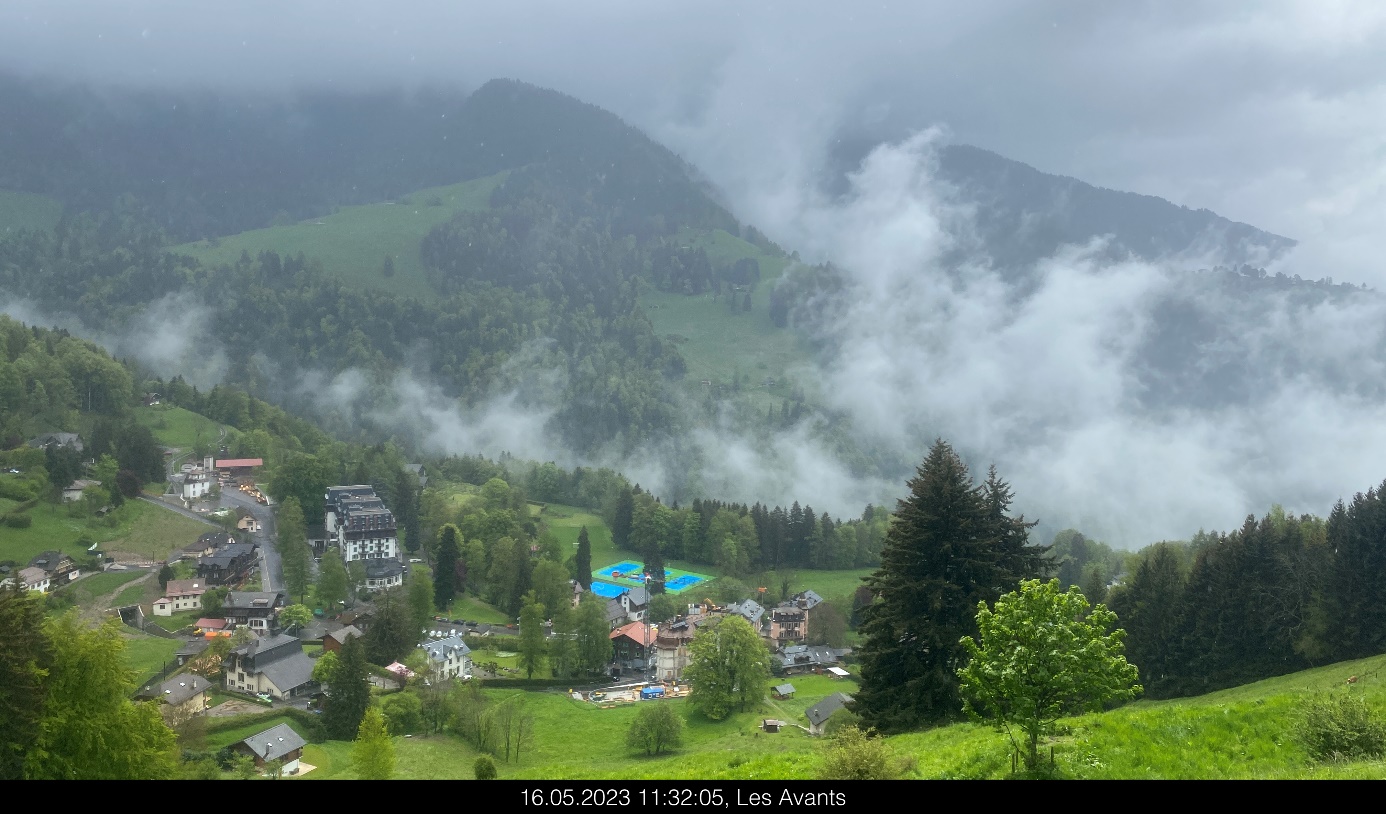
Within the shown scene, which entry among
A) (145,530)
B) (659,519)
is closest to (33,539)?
(145,530)

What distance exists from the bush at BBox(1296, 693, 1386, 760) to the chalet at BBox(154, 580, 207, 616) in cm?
7716

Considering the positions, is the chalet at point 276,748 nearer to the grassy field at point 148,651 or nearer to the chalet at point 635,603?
the grassy field at point 148,651

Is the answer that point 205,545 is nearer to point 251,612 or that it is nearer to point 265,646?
point 251,612

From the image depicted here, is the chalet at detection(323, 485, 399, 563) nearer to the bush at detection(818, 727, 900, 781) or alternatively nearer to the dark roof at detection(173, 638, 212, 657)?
the dark roof at detection(173, 638, 212, 657)

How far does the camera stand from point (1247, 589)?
137 ft

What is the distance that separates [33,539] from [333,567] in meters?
24.9

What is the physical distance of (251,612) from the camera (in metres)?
70.1

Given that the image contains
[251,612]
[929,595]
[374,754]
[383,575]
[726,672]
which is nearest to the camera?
[929,595]

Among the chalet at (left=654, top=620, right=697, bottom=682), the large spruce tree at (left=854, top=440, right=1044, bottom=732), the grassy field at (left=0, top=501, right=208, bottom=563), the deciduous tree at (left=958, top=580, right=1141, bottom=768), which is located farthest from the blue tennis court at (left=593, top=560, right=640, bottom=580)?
the deciduous tree at (left=958, top=580, right=1141, bottom=768)

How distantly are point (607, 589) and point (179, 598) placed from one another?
46.5 meters

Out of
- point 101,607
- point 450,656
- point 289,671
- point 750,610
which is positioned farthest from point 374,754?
point 750,610

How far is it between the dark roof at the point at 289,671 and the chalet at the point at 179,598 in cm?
1766

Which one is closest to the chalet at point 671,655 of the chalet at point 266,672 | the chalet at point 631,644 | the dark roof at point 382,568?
the chalet at point 631,644
